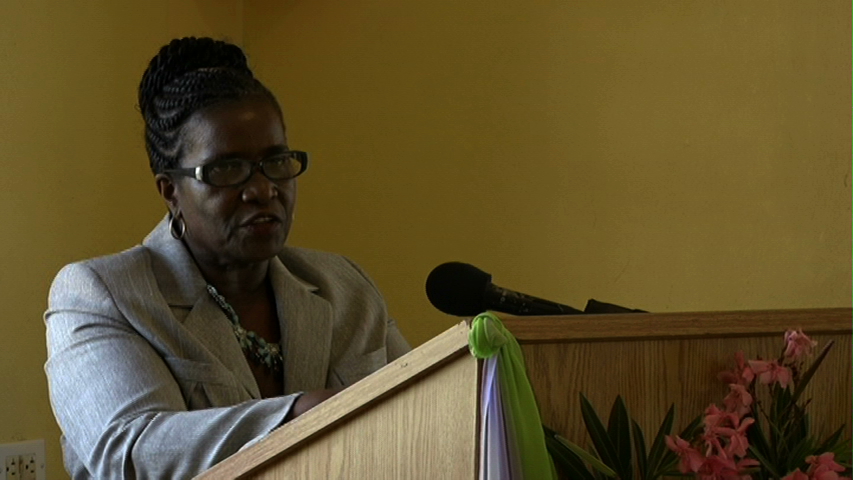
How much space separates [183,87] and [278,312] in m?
0.41

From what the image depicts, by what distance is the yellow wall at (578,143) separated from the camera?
12.2 ft

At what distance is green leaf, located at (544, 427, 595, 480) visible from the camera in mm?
1231

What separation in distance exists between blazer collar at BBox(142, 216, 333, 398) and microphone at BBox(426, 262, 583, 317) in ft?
1.62

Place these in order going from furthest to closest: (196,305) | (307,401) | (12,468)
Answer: (12,468)
(196,305)
(307,401)

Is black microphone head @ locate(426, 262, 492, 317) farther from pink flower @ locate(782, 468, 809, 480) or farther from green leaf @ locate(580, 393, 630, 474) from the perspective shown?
pink flower @ locate(782, 468, 809, 480)

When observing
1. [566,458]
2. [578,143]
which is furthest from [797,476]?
[578,143]

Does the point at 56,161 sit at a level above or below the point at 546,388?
above

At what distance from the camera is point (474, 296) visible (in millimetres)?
1566

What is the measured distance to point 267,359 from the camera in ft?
6.85

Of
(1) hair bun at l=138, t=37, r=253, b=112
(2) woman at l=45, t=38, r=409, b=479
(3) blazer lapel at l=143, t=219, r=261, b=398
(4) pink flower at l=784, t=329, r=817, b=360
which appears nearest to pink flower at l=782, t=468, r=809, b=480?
(4) pink flower at l=784, t=329, r=817, b=360

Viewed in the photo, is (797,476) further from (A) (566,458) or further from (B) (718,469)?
(A) (566,458)

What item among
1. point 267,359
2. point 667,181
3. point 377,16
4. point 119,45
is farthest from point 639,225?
point 267,359

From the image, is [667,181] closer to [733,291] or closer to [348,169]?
[733,291]

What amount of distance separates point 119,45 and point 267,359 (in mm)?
1442
